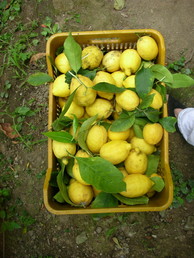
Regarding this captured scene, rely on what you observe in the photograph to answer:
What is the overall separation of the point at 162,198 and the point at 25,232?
1.08 meters

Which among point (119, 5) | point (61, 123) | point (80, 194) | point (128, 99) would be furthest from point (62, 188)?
point (119, 5)

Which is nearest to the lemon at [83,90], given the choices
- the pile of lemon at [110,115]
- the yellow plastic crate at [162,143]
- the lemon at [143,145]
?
the pile of lemon at [110,115]

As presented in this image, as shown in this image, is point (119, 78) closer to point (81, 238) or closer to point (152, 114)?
point (152, 114)

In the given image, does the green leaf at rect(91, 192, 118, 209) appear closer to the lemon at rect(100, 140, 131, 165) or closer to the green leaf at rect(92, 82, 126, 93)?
the lemon at rect(100, 140, 131, 165)

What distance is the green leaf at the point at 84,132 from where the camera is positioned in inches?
43.2

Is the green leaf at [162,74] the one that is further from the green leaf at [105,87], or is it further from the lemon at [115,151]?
the lemon at [115,151]

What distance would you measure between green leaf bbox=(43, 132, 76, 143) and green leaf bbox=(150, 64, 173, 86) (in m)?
0.54

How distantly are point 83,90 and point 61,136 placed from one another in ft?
0.78

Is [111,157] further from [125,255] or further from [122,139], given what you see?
[125,255]

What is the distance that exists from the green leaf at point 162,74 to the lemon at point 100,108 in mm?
295

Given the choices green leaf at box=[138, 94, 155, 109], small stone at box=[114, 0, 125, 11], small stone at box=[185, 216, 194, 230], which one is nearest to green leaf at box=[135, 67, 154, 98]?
green leaf at box=[138, 94, 155, 109]

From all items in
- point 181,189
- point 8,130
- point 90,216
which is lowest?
point 90,216

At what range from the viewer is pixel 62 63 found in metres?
1.30

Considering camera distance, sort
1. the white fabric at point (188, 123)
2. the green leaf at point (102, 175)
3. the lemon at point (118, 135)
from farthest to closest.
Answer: the white fabric at point (188, 123), the lemon at point (118, 135), the green leaf at point (102, 175)
